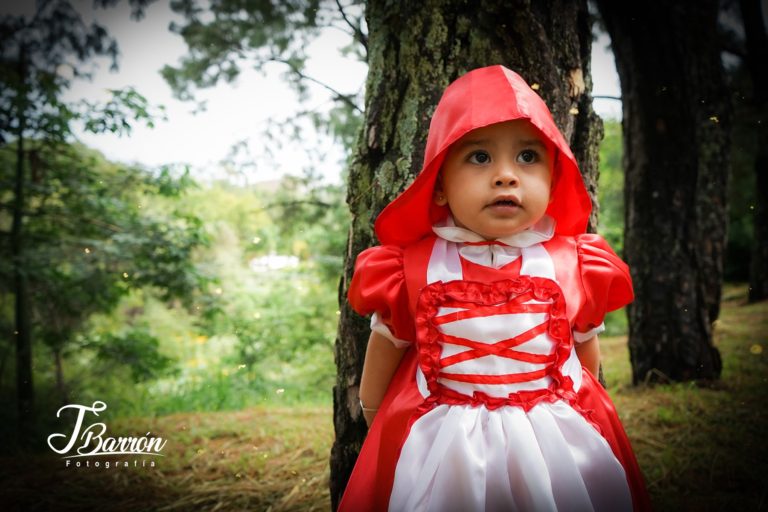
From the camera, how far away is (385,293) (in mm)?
1405

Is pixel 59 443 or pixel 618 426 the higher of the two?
pixel 618 426

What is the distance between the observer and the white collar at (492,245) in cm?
140

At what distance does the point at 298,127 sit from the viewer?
443 centimetres

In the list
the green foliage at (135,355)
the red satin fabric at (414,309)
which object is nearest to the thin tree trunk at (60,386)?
the green foliage at (135,355)

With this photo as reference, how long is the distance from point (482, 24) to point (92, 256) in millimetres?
4371

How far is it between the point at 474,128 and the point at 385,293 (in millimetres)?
561

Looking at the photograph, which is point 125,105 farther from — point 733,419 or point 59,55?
point 733,419

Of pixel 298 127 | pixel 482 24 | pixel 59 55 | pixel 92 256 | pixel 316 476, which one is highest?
pixel 59 55

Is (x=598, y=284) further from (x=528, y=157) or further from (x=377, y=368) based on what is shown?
(x=377, y=368)

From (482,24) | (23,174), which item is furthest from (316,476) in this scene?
(23,174)

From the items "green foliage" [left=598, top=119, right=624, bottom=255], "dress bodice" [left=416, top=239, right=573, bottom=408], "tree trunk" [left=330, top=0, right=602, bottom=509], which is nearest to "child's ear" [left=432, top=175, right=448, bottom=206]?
"dress bodice" [left=416, top=239, right=573, bottom=408]

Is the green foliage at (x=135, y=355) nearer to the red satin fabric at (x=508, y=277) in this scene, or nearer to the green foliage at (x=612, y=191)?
the red satin fabric at (x=508, y=277)

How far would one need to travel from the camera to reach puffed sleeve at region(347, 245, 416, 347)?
141cm

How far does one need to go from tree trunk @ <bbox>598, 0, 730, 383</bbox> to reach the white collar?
307cm
